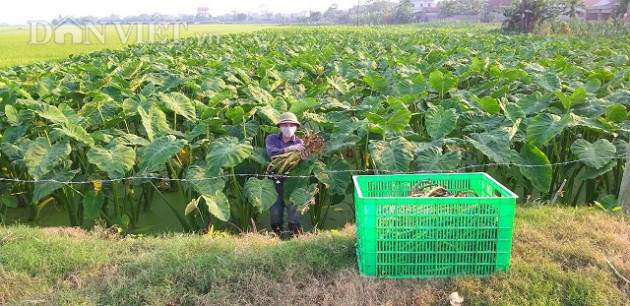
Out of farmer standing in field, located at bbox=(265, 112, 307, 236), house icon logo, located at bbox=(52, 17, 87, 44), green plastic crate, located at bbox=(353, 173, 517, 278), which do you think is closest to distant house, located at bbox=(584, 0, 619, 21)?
house icon logo, located at bbox=(52, 17, 87, 44)

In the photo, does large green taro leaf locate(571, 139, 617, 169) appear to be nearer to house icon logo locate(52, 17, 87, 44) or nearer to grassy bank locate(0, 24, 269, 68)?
grassy bank locate(0, 24, 269, 68)

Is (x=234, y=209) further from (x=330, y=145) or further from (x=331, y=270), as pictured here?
(x=331, y=270)

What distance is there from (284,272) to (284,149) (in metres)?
1.26

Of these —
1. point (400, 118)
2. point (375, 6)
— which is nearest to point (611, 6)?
point (400, 118)

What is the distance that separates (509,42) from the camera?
1470 centimetres

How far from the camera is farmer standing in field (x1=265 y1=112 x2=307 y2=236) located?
158 inches

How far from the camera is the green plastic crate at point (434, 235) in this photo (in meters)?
2.74

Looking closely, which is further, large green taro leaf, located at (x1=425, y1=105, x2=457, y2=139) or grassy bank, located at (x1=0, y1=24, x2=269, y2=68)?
grassy bank, located at (x1=0, y1=24, x2=269, y2=68)

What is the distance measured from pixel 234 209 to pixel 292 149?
43.0 inches

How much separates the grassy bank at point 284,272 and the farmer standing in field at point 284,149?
710 mm

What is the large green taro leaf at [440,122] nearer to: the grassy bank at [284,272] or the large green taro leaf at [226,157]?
the grassy bank at [284,272]

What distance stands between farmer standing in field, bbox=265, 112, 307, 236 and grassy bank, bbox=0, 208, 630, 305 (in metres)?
0.71

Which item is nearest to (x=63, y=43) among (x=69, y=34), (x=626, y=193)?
(x=69, y=34)

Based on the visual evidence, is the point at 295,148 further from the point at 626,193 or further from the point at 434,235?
the point at 626,193
